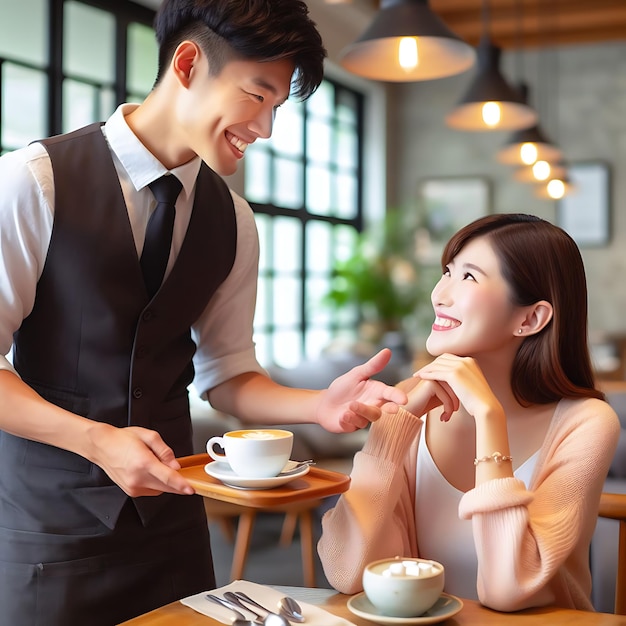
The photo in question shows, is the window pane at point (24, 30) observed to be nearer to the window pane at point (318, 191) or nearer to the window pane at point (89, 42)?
the window pane at point (89, 42)

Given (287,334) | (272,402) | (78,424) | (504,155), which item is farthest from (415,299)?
(78,424)

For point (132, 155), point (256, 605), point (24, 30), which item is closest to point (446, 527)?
point (256, 605)

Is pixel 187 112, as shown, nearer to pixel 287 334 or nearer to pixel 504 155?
pixel 504 155

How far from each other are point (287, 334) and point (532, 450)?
560cm

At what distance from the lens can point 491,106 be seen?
370cm

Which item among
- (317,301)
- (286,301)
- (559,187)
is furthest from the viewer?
(317,301)

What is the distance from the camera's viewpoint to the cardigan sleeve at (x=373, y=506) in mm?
1498

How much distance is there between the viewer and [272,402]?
5.77 ft

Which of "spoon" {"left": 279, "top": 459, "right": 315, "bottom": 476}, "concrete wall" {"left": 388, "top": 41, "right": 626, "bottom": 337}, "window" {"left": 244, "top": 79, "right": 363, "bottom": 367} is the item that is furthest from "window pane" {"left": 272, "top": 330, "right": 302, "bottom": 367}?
"spoon" {"left": 279, "top": 459, "right": 315, "bottom": 476}

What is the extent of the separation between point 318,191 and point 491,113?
4018 mm

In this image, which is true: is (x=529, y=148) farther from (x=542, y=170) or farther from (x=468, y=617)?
(x=468, y=617)

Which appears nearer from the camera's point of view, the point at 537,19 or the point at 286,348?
the point at 286,348

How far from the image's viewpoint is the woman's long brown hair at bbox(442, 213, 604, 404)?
5.55 ft

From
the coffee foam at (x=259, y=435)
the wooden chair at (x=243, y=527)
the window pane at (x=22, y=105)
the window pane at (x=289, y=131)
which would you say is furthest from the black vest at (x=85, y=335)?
the window pane at (x=289, y=131)
